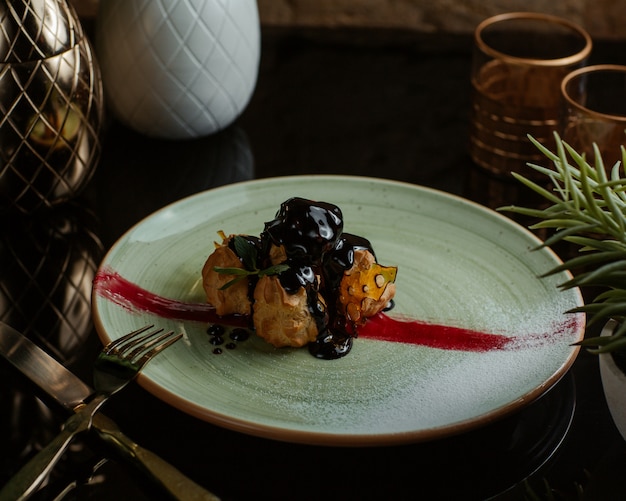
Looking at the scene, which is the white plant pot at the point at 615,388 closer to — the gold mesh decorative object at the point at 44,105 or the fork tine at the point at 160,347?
the fork tine at the point at 160,347

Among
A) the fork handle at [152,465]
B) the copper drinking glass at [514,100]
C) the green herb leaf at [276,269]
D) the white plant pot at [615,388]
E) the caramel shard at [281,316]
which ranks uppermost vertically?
the green herb leaf at [276,269]

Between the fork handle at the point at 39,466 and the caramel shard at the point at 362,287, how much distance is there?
227mm

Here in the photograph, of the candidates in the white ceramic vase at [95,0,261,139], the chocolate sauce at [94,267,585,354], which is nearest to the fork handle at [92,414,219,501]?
the chocolate sauce at [94,267,585,354]

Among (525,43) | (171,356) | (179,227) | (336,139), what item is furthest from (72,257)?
(525,43)

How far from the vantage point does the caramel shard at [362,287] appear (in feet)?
2.41

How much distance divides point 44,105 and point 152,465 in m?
0.42

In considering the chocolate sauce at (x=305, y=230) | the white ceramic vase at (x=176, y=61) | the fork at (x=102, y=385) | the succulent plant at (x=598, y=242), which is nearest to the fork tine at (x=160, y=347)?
the fork at (x=102, y=385)

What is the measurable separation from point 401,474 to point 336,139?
0.56 meters

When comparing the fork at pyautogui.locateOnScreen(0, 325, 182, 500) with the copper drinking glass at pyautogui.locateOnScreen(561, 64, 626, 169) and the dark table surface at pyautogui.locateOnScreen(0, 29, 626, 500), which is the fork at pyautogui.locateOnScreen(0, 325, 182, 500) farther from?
the copper drinking glass at pyautogui.locateOnScreen(561, 64, 626, 169)

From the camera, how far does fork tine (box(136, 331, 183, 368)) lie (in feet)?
2.16

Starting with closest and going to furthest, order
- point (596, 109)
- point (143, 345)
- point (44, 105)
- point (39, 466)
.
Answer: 1. point (39, 466)
2. point (143, 345)
3. point (44, 105)
4. point (596, 109)

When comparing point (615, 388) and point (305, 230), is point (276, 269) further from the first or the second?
point (615, 388)

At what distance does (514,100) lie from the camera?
40.7 inches

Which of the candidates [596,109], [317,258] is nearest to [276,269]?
[317,258]
